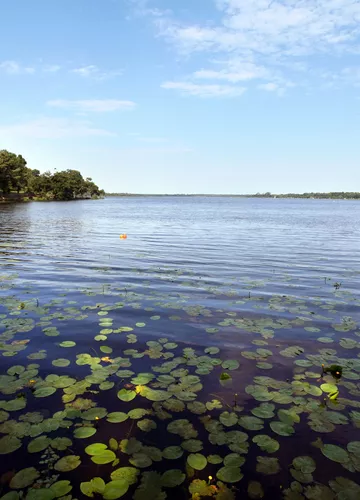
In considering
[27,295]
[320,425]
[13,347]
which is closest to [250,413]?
[320,425]

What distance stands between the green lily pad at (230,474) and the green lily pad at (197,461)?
201 mm

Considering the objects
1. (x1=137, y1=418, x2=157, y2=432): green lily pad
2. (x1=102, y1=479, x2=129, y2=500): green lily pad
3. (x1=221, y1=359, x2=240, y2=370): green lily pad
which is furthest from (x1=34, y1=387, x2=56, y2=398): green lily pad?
(x1=221, y1=359, x2=240, y2=370): green lily pad

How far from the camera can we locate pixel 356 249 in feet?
80.0

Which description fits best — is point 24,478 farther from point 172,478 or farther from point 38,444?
point 172,478

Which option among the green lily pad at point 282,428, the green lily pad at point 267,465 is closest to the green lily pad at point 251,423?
the green lily pad at point 282,428

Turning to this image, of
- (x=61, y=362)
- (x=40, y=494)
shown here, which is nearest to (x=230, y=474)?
(x=40, y=494)

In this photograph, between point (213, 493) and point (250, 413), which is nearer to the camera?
point (213, 493)

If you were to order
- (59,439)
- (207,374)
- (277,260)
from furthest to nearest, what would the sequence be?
(277,260) < (207,374) < (59,439)

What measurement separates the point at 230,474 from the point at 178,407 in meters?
1.44

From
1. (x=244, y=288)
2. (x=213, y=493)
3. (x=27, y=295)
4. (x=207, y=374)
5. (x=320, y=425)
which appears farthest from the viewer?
(x=244, y=288)

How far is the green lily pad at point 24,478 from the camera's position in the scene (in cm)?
370

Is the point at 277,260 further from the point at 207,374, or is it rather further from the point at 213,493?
the point at 213,493

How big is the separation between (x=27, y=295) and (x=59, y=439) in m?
8.04

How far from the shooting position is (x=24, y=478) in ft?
12.4
